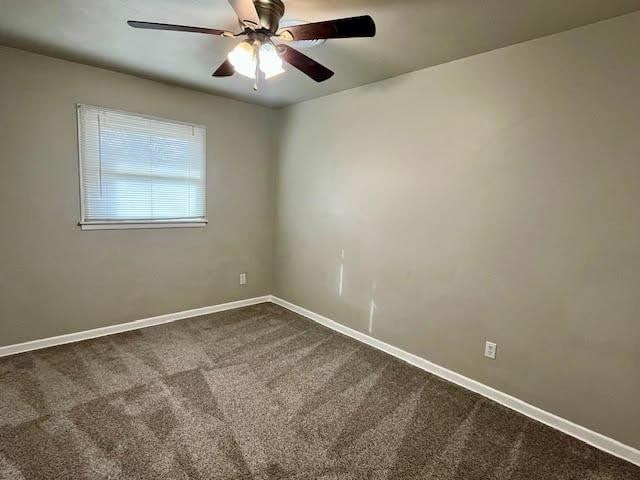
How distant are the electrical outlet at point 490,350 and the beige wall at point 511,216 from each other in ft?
0.15

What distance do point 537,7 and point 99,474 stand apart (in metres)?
3.22

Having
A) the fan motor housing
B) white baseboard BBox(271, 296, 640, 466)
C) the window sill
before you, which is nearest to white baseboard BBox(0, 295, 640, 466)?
white baseboard BBox(271, 296, 640, 466)

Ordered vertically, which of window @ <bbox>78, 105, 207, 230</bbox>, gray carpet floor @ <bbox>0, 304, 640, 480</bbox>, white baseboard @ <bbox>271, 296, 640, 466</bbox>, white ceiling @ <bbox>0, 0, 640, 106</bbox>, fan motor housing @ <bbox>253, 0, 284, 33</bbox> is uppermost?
white ceiling @ <bbox>0, 0, 640, 106</bbox>

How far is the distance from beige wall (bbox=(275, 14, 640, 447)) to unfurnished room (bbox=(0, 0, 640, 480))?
1 centimetres

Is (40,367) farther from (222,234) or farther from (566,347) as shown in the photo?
(566,347)

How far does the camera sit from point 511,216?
2.26 meters

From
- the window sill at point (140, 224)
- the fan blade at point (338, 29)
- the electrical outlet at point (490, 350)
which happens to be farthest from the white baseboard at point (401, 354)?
the fan blade at point (338, 29)

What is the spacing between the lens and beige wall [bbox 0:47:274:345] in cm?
265

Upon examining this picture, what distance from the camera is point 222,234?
389cm

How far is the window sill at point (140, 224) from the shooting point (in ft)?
9.86

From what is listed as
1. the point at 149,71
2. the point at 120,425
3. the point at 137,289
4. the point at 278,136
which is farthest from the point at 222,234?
the point at 120,425

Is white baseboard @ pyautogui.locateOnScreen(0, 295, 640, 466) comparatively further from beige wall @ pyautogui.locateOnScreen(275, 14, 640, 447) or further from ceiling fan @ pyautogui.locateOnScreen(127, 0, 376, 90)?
ceiling fan @ pyautogui.locateOnScreen(127, 0, 376, 90)

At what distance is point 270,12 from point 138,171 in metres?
2.15

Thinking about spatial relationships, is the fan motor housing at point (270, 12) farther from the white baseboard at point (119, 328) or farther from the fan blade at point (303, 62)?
the white baseboard at point (119, 328)
